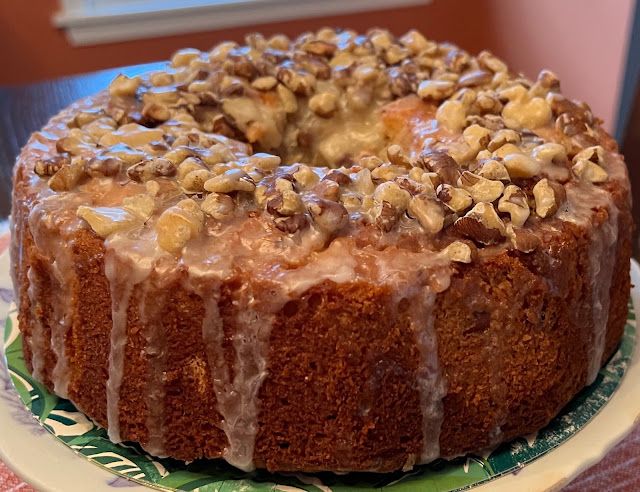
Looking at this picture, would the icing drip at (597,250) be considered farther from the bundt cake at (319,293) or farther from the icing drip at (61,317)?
the icing drip at (61,317)

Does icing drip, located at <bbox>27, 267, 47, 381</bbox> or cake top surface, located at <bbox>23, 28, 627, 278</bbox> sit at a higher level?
cake top surface, located at <bbox>23, 28, 627, 278</bbox>

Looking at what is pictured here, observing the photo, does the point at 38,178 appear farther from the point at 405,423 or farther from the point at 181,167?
the point at 405,423

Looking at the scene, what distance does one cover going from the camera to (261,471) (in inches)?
42.4

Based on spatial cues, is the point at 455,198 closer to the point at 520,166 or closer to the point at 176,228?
the point at 520,166

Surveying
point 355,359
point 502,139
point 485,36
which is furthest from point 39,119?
point 485,36

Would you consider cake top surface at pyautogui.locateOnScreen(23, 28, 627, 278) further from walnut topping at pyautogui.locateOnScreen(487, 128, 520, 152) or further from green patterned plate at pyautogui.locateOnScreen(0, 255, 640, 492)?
green patterned plate at pyautogui.locateOnScreen(0, 255, 640, 492)

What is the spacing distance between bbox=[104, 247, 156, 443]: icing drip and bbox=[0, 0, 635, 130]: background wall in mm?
2482

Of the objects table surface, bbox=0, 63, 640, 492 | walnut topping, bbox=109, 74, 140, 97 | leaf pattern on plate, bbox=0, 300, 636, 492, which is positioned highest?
walnut topping, bbox=109, 74, 140, 97

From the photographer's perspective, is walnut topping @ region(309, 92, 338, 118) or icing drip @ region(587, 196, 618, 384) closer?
icing drip @ region(587, 196, 618, 384)

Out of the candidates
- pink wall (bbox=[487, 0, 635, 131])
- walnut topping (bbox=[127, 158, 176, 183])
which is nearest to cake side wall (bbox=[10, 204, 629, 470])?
walnut topping (bbox=[127, 158, 176, 183])

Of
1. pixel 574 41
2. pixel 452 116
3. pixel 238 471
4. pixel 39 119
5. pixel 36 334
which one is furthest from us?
pixel 574 41

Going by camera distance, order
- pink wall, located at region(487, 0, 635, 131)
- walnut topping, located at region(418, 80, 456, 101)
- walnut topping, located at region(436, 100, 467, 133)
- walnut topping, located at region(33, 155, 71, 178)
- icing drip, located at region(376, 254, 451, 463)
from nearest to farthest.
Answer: icing drip, located at region(376, 254, 451, 463)
walnut topping, located at region(33, 155, 71, 178)
walnut topping, located at region(436, 100, 467, 133)
walnut topping, located at region(418, 80, 456, 101)
pink wall, located at region(487, 0, 635, 131)

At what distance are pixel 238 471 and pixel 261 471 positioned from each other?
3cm

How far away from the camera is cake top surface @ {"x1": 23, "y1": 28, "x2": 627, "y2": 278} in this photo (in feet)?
3.35
